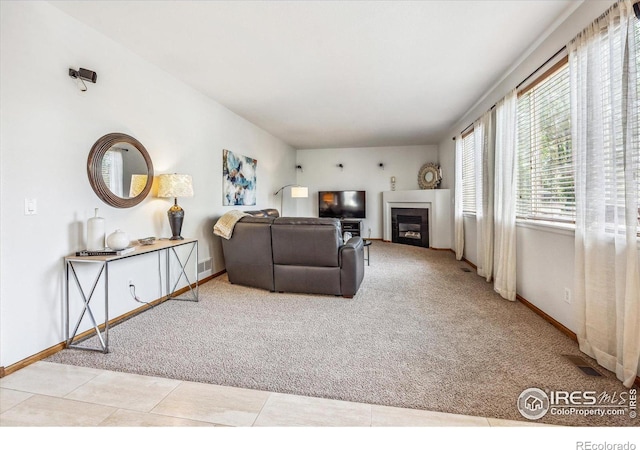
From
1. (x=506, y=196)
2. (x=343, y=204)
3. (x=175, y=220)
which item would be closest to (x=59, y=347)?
(x=175, y=220)

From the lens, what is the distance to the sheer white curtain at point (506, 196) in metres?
3.10

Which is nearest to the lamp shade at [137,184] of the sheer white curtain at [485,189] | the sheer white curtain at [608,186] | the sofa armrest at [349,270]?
the sofa armrest at [349,270]

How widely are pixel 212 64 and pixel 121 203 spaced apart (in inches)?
67.9

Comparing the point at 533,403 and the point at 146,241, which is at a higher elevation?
the point at 146,241

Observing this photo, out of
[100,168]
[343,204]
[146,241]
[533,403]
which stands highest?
[100,168]

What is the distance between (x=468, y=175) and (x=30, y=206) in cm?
552

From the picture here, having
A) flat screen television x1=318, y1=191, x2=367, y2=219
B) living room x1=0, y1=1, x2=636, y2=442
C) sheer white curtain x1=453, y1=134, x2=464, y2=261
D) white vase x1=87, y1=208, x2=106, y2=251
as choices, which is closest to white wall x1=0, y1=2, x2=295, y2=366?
living room x1=0, y1=1, x2=636, y2=442

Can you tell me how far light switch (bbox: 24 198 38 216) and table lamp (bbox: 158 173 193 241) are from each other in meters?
1.09

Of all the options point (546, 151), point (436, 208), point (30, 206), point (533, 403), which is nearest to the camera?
point (533, 403)

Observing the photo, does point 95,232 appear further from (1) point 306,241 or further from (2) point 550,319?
(2) point 550,319

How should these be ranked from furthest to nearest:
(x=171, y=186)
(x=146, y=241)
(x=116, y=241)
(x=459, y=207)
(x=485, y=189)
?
(x=459, y=207) < (x=485, y=189) < (x=171, y=186) < (x=146, y=241) < (x=116, y=241)

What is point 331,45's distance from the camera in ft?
9.05

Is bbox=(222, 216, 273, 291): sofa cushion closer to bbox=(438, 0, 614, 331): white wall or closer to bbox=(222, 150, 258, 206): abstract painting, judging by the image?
bbox=(222, 150, 258, 206): abstract painting

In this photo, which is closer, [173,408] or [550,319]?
[173,408]
